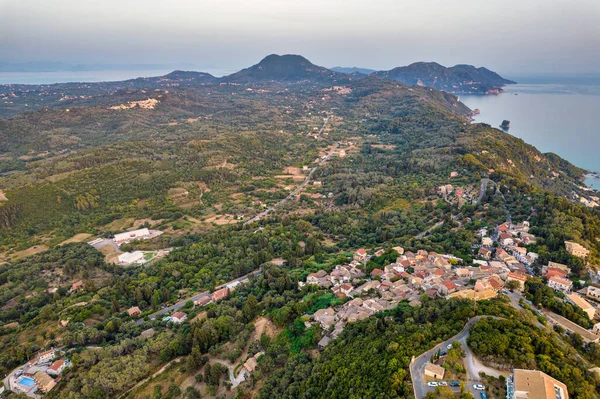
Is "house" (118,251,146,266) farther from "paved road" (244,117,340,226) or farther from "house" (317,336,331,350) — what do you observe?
"house" (317,336,331,350)

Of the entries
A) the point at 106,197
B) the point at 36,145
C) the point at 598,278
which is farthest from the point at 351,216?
the point at 36,145

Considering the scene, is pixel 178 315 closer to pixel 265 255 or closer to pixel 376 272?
pixel 265 255

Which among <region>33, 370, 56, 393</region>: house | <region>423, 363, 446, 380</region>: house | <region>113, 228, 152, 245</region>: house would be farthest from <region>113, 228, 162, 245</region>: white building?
<region>423, 363, 446, 380</region>: house

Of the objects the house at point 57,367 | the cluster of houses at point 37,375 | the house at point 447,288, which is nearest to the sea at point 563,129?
the house at point 447,288

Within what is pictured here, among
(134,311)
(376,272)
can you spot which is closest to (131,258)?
(134,311)

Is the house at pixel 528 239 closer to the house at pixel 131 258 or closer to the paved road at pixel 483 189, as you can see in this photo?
the paved road at pixel 483 189

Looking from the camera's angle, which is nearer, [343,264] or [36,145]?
[343,264]

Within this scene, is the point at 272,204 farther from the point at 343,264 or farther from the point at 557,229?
the point at 557,229
